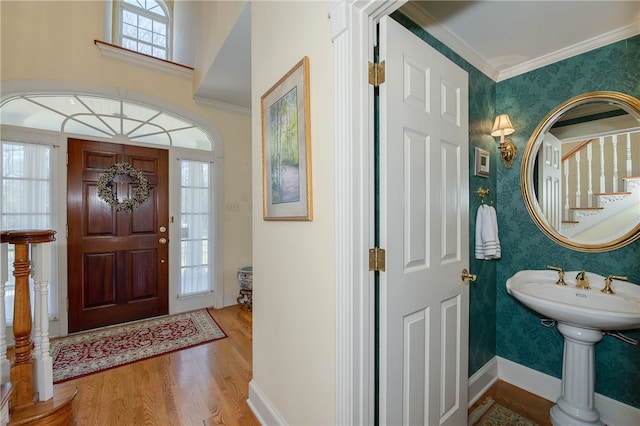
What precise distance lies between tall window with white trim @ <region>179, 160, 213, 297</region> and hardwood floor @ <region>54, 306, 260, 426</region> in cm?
115

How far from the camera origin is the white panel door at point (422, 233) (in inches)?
44.7

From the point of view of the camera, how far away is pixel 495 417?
1.75m

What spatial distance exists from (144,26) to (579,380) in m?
5.35

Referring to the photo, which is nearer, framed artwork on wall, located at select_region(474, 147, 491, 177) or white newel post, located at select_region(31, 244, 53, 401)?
white newel post, located at select_region(31, 244, 53, 401)

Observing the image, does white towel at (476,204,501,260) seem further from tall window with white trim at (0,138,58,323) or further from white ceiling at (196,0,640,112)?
tall window with white trim at (0,138,58,323)

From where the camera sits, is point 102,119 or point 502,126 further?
point 102,119

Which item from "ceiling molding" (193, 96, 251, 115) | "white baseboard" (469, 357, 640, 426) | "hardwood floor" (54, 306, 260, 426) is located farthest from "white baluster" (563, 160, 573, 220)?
"ceiling molding" (193, 96, 251, 115)

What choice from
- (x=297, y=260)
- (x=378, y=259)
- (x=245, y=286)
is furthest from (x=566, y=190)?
(x=245, y=286)

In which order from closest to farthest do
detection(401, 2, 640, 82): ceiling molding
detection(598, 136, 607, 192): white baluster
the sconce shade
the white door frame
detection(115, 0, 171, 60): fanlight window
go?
the white door frame, detection(401, 2, 640, 82): ceiling molding, detection(598, 136, 607, 192): white baluster, the sconce shade, detection(115, 0, 171, 60): fanlight window

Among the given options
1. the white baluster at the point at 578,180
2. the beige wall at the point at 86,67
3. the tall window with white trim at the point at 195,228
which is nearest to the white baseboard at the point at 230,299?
the beige wall at the point at 86,67

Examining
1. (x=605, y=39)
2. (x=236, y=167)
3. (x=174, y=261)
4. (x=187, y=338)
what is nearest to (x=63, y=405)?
(x=187, y=338)

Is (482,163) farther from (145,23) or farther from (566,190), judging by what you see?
(145,23)

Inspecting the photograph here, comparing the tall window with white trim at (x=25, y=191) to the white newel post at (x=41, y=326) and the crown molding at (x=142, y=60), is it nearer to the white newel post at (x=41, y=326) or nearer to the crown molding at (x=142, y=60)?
the crown molding at (x=142, y=60)

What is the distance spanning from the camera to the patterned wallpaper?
5.48 feet
